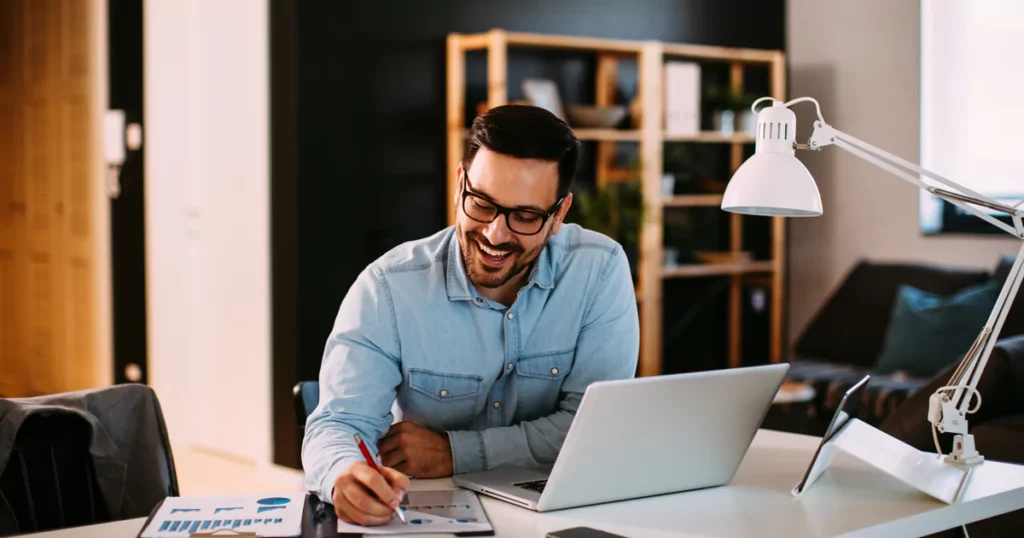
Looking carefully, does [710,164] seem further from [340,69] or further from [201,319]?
[201,319]

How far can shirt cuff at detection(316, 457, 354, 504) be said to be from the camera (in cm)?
161

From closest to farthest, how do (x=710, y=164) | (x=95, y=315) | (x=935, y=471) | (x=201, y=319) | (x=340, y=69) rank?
1. (x=935, y=471)
2. (x=340, y=69)
3. (x=201, y=319)
4. (x=95, y=315)
5. (x=710, y=164)

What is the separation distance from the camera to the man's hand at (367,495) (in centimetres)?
150

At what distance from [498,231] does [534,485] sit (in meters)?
0.45

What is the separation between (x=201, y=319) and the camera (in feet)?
15.8

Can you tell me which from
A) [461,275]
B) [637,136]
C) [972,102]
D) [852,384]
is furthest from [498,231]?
[972,102]

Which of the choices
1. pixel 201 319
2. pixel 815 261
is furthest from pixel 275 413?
pixel 815 261

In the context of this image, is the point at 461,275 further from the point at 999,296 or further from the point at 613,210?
the point at 613,210

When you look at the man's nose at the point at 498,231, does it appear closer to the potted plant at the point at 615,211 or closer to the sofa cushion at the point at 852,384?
the sofa cushion at the point at 852,384

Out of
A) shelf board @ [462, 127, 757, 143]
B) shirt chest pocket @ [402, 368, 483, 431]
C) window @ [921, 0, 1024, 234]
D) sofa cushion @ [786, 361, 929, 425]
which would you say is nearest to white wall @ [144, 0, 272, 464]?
shelf board @ [462, 127, 757, 143]

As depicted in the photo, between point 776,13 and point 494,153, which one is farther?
point 776,13

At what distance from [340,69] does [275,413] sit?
1.35 meters

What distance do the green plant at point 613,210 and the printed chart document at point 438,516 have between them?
3.14 m

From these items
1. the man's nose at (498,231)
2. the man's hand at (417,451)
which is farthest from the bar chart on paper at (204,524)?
the man's nose at (498,231)
